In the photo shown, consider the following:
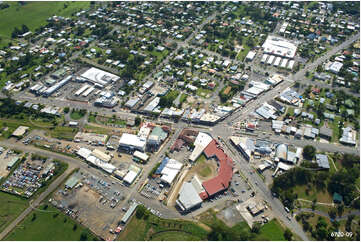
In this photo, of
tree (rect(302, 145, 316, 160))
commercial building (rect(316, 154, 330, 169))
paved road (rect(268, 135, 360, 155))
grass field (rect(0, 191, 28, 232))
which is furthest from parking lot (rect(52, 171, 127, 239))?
commercial building (rect(316, 154, 330, 169))

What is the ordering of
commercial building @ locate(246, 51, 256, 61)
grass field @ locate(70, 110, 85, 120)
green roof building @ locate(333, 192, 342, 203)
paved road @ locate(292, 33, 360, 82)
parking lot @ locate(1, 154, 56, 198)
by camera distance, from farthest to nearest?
commercial building @ locate(246, 51, 256, 61) < paved road @ locate(292, 33, 360, 82) < grass field @ locate(70, 110, 85, 120) < parking lot @ locate(1, 154, 56, 198) < green roof building @ locate(333, 192, 342, 203)

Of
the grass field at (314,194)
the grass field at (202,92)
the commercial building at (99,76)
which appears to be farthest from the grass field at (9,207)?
the grass field at (314,194)

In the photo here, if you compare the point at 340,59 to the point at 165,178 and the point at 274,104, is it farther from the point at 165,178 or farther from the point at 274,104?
the point at 165,178

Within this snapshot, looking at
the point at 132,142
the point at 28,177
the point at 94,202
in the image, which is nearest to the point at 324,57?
the point at 132,142

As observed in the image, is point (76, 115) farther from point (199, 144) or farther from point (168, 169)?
point (199, 144)


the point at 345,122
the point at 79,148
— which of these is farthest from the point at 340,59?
the point at 79,148

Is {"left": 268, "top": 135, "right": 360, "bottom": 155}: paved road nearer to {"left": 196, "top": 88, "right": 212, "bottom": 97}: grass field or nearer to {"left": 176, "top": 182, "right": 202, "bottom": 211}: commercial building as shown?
{"left": 196, "top": 88, "right": 212, "bottom": 97}: grass field

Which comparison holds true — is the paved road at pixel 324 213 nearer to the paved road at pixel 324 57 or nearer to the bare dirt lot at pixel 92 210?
the bare dirt lot at pixel 92 210
